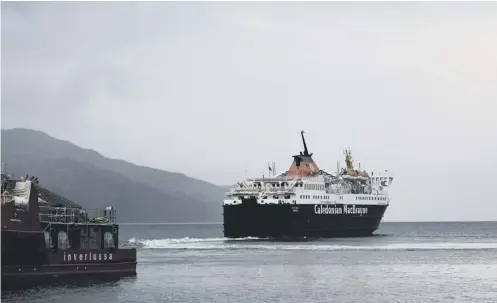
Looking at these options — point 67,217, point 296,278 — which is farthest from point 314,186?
point 67,217

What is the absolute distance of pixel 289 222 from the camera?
11119 centimetres

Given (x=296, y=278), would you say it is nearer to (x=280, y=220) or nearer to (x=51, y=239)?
(x=51, y=239)

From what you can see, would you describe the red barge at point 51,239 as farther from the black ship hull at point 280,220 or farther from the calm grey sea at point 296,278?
the black ship hull at point 280,220

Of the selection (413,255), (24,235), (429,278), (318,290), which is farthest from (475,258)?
(24,235)

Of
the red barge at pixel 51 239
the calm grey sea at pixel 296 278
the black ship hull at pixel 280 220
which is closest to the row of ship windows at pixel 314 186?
the black ship hull at pixel 280 220

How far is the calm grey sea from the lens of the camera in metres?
49.9

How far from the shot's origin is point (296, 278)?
201 feet

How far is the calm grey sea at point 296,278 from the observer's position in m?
49.9

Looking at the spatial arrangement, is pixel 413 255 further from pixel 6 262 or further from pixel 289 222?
pixel 6 262

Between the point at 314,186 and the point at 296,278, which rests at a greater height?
the point at 314,186

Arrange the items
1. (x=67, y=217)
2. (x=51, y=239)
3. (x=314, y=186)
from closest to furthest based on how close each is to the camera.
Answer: (x=51, y=239)
(x=67, y=217)
(x=314, y=186)

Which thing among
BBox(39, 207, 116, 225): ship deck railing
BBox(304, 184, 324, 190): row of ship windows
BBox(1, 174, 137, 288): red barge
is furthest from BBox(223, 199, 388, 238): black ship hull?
BBox(39, 207, 116, 225): ship deck railing

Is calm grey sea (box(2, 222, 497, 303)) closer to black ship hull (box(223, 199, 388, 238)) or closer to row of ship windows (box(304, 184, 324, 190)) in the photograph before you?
black ship hull (box(223, 199, 388, 238))

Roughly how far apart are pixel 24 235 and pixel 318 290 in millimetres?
18495
